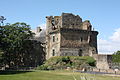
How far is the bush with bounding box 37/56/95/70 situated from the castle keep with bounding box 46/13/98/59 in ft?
9.45

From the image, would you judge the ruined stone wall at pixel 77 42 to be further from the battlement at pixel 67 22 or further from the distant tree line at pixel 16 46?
the distant tree line at pixel 16 46

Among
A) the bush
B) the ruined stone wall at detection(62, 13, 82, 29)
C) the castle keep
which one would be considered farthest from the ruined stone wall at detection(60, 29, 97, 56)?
the bush

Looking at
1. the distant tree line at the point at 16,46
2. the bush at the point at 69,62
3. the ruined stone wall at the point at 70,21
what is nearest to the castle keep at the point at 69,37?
the ruined stone wall at the point at 70,21

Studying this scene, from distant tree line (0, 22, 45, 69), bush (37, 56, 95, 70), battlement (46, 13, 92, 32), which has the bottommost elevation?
bush (37, 56, 95, 70)

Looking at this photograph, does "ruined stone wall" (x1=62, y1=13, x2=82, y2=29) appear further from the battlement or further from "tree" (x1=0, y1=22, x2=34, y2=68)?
"tree" (x1=0, y1=22, x2=34, y2=68)

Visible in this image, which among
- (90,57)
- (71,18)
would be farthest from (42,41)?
(90,57)

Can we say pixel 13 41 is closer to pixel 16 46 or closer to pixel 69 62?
pixel 16 46

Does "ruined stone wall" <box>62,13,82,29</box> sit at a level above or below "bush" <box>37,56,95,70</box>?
above

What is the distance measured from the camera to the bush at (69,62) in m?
53.7

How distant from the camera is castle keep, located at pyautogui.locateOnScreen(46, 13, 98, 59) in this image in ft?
192

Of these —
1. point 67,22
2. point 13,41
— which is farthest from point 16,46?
point 67,22

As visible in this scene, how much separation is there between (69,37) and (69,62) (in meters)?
7.13

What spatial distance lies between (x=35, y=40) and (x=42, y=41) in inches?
102

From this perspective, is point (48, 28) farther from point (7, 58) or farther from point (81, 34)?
point (7, 58)
